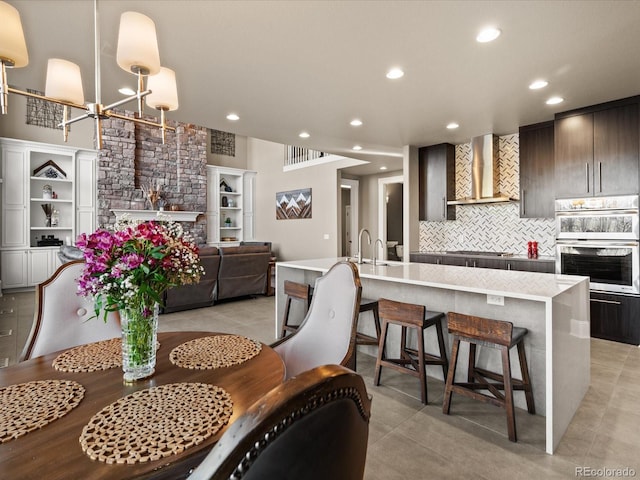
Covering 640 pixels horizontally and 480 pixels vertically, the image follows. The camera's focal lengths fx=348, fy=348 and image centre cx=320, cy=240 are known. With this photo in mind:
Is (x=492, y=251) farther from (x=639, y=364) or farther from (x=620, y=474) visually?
(x=620, y=474)

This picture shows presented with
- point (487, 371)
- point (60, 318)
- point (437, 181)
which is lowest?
point (487, 371)

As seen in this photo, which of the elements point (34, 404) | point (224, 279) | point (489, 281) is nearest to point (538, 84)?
point (489, 281)

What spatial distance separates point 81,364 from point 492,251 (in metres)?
5.20

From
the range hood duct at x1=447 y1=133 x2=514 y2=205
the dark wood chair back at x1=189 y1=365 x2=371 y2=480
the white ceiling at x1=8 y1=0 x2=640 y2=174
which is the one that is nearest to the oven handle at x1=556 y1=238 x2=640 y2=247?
the range hood duct at x1=447 y1=133 x2=514 y2=205

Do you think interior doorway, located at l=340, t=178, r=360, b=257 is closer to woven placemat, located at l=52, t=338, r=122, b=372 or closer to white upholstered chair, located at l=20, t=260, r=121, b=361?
white upholstered chair, located at l=20, t=260, r=121, b=361

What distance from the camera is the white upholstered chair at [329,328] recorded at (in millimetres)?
1825

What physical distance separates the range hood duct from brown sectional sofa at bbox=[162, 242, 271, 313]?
3.45 m

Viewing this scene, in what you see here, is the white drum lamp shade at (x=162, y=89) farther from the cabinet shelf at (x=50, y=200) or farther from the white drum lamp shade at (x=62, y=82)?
the cabinet shelf at (x=50, y=200)

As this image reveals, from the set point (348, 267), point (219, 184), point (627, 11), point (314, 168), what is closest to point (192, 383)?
point (348, 267)

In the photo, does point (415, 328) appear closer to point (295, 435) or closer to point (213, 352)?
point (213, 352)

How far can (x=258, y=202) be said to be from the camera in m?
10.2

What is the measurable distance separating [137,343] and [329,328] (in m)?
1.00

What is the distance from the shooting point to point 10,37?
161 centimetres

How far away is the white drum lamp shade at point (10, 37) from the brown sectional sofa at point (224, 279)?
3.60m
